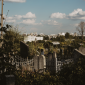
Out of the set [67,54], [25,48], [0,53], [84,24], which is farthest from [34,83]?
[84,24]

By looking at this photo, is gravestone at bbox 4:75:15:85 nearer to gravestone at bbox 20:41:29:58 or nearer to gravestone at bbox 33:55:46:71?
gravestone at bbox 33:55:46:71

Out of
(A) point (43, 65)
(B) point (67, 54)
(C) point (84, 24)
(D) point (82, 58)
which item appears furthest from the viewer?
(C) point (84, 24)

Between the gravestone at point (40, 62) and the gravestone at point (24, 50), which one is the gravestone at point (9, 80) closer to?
the gravestone at point (40, 62)

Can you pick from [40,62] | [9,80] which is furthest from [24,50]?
[9,80]

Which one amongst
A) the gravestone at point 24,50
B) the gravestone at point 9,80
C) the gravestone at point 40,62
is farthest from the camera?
the gravestone at point 24,50

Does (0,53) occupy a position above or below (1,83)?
above

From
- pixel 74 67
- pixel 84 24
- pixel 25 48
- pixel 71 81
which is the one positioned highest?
pixel 84 24

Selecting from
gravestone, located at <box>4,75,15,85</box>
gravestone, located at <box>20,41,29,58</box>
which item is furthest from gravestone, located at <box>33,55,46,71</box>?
gravestone, located at <box>4,75,15,85</box>

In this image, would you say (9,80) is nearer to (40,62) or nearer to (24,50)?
(40,62)

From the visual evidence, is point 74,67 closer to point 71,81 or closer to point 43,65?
point 71,81

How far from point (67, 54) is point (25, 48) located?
217 inches

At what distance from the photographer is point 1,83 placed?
3.56m

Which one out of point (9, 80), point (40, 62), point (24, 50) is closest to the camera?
point (9, 80)

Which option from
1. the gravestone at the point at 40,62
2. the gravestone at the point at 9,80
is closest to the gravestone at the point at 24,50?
the gravestone at the point at 40,62
